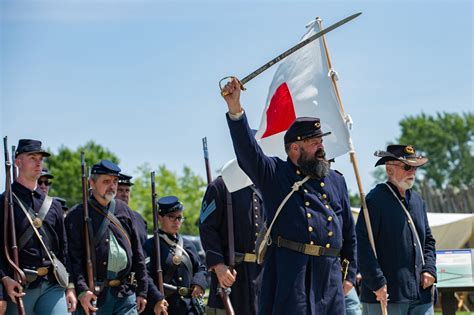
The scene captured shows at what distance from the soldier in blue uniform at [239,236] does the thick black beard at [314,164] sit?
184 centimetres

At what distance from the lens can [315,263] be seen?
7.00 meters

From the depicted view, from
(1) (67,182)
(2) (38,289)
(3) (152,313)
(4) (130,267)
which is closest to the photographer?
(2) (38,289)

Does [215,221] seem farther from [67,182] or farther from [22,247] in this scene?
[67,182]

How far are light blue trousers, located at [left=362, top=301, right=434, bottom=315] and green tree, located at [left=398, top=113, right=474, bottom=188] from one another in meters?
59.1

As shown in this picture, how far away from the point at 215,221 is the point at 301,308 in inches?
87.7

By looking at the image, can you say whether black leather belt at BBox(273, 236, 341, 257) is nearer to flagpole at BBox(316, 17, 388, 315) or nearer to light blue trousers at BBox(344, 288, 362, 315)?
flagpole at BBox(316, 17, 388, 315)

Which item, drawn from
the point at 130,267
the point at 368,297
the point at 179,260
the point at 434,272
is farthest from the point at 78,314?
the point at 434,272

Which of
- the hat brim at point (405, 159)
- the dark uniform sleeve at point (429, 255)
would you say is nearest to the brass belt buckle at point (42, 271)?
the hat brim at point (405, 159)

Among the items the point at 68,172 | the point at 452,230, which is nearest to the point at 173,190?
the point at 68,172

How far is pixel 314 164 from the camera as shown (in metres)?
7.15

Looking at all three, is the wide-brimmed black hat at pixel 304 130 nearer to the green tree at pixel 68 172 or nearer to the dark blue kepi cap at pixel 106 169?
the dark blue kepi cap at pixel 106 169

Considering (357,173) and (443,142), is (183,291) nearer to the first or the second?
(357,173)

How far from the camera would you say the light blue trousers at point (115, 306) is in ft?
30.7

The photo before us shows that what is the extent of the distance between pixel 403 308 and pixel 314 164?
241cm
